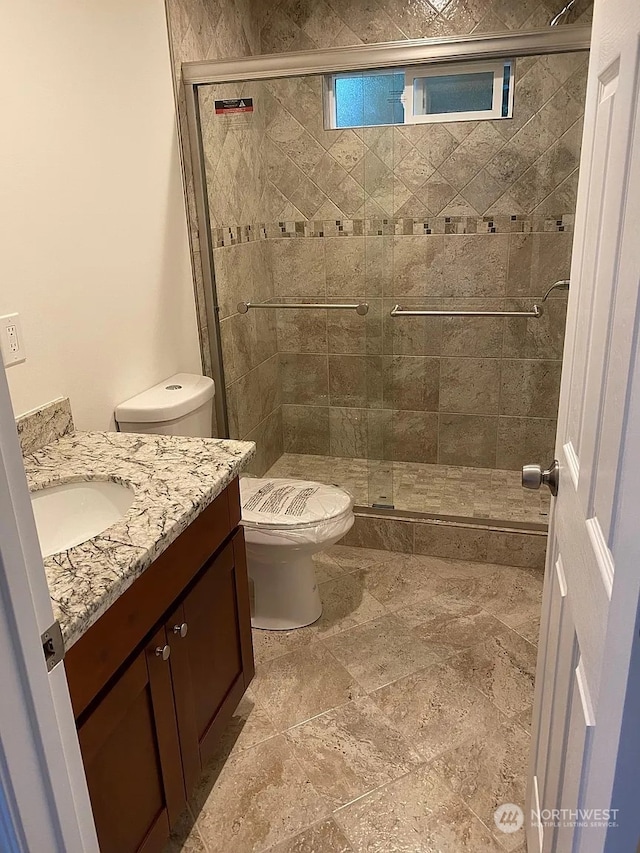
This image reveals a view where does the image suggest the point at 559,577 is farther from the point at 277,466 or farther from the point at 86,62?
the point at 277,466

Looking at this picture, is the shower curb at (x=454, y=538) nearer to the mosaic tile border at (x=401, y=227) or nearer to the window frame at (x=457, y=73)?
the mosaic tile border at (x=401, y=227)

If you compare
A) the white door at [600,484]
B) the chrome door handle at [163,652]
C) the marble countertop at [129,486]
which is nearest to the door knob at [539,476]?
the white door at [600,484]

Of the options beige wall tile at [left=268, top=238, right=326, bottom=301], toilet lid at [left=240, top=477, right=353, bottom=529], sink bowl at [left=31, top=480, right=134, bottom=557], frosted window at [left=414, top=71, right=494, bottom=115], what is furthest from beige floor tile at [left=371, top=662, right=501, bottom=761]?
frosted window at [left=414, top=71, right=494, bottom=115]

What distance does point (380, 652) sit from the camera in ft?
7.23

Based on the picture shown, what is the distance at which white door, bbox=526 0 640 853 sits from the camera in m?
0.70

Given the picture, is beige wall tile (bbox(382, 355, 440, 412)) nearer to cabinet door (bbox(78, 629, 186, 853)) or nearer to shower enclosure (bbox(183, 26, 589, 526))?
shower enclosure (bbox(183, 26, 589, 526))

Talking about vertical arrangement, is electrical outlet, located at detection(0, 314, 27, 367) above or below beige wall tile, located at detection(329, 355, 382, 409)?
above

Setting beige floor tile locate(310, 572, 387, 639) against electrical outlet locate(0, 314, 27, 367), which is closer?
electrical outlet locate(0, 314, 27, 367)

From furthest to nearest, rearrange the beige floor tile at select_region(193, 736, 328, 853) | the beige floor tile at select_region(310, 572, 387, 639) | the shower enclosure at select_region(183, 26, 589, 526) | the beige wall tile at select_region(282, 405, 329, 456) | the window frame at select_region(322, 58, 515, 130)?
the beige wall tile at select_region(282, 405, 329, 456), the shower enclosure at select_region(183, 26, 589, 526), the window frame at select_region(322, 58, 515, 130), the beige floor tile at select_region(310, 572, 387, 639), the beige floor tile at select_region(193, 736, 328, 853)

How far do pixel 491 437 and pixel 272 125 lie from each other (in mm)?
1864

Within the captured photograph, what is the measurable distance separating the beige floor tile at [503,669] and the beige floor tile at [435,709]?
0.04 m

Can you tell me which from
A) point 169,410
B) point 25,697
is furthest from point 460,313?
point 25,697

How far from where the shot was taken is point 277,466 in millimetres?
3324

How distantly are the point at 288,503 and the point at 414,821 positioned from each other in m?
1.05
